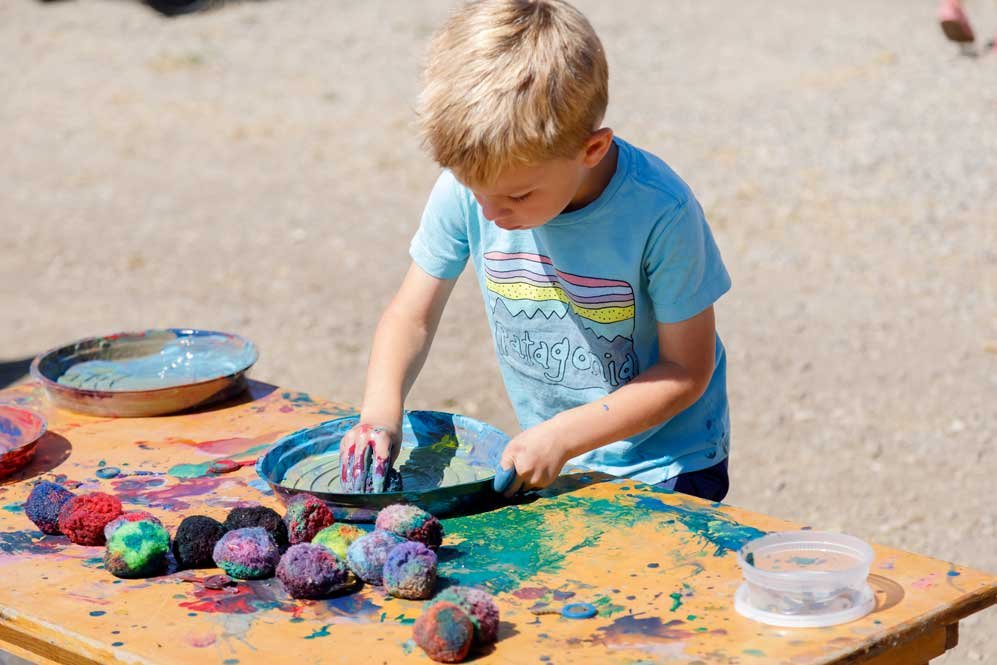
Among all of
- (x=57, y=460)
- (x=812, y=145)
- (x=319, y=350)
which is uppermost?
(x=812, y=145)

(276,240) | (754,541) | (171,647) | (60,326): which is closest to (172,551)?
(171,647)

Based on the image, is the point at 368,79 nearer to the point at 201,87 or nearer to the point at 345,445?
the point at 201,87

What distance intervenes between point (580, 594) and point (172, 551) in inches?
23.3

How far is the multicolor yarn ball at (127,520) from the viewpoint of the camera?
1777 mm

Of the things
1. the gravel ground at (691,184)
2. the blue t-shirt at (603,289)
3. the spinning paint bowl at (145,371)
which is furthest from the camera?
the gravel ground at (691,184)

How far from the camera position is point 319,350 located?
518 cm

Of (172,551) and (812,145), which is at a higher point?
(812,145)

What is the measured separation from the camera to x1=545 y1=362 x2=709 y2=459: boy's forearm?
200cm

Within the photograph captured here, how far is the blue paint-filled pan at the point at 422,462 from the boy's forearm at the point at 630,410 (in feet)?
0.48

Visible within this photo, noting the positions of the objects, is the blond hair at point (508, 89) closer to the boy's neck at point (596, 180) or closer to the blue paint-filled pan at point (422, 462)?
the boy's neck at point (596, 180)

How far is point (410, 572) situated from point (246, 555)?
24 centimetres

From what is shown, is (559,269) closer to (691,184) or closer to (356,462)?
(356,462)

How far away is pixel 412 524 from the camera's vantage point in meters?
1.77

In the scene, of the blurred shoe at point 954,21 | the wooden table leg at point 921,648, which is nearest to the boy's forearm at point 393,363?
the wooden table leg at point 921,648
